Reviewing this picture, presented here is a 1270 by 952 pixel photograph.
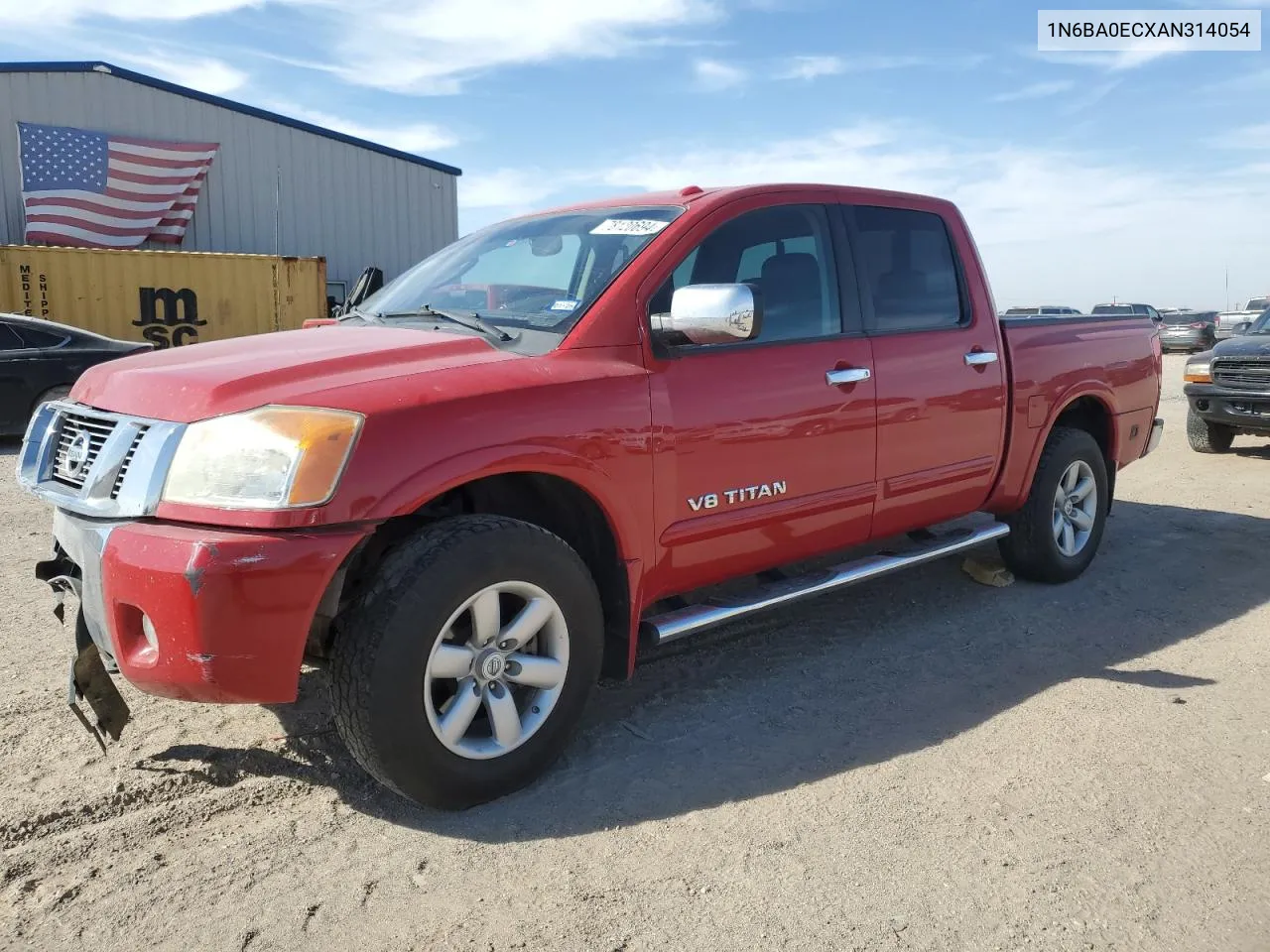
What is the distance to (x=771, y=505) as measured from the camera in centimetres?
350

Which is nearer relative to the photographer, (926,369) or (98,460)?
(98,460)

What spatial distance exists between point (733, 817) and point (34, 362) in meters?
9.68

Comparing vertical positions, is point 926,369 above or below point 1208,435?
above

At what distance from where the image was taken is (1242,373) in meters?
9.57

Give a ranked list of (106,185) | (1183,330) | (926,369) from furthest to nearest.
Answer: (1183,330) → (106,185) → (926,369)

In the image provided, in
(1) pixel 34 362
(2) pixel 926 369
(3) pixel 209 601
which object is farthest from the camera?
(1) pixel 34 362

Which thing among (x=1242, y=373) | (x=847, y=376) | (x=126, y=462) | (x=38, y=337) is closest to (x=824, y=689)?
(x=847, y=376)

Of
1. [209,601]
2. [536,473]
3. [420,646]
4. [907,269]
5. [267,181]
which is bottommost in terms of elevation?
[420,646]

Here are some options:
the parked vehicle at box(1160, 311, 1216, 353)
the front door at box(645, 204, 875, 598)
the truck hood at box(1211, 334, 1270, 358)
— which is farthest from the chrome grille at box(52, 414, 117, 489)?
the parked vehicle at box(1160, 311, 1216, 353)

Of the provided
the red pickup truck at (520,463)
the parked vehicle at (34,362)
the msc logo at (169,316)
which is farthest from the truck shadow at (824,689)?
the msc logo at (169,316)

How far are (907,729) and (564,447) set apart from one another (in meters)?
1.53

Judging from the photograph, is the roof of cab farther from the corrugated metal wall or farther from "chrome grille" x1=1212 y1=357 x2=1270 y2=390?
the corrugated metal wall

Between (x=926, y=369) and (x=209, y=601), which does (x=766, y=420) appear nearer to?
(x=926, y=369)

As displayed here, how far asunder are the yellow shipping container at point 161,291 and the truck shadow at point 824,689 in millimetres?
14076
